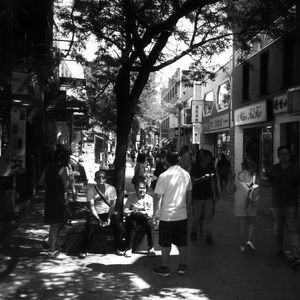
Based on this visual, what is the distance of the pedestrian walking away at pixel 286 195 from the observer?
22.5 ft

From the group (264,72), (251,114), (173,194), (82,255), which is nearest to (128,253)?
(82,255)

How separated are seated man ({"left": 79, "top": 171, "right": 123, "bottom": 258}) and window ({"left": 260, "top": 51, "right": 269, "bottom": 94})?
13.0m

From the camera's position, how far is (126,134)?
28.3ft

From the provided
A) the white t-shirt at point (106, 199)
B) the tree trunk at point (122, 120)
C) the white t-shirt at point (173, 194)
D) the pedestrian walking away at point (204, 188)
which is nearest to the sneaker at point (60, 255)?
the white t-shirt at point (106, 199)

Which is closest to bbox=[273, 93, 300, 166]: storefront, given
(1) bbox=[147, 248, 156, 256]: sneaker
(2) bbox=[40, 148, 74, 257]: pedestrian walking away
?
(1) bbox=[147, 248, 156, 256]: sneaker

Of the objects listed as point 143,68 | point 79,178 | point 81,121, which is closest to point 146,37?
point 143,68

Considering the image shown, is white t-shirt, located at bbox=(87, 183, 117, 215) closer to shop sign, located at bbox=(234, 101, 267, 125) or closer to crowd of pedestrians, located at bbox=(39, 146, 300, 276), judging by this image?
crowd of pedestrians, located at bbox=(39, 146, 300, 276)

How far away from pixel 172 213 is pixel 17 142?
587cm

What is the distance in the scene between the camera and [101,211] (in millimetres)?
7547

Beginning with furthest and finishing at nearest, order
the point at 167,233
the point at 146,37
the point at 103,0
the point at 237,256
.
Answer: the point at 103,0 < the point at 146,37 < the point at 237,256 < the point at 167,233

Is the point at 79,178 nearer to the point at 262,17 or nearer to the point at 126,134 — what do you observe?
the point at 126,134

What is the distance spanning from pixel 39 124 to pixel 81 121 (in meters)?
5.10

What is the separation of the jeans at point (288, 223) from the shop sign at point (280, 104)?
10.2 m

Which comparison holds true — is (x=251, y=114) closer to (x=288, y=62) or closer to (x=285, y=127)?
(x=285, y=127)
